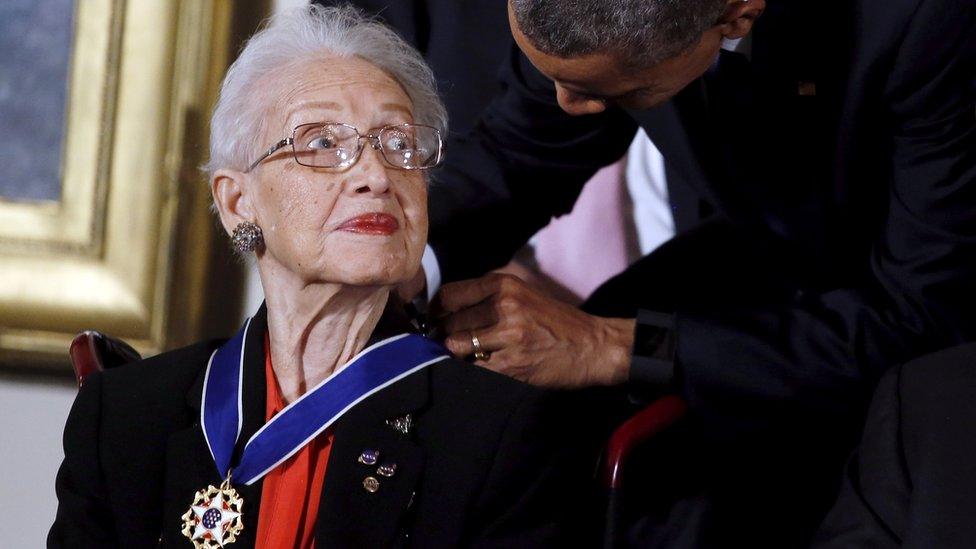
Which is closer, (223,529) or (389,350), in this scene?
Answer: (223,529)

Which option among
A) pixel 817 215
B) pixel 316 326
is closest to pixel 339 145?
pixel 316 326

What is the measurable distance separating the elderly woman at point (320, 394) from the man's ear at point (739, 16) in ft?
1.50

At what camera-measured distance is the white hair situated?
77.5 inches

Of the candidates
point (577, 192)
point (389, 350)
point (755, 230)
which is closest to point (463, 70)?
point (577, 192)

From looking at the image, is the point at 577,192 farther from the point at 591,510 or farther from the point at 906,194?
the point at 591,510

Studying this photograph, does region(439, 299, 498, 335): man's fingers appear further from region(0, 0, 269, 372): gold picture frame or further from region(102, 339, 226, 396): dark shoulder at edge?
region(0, 0, 269, 372): gold picture frame

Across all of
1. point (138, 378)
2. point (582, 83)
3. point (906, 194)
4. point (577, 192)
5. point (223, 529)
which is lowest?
point (223, 529)

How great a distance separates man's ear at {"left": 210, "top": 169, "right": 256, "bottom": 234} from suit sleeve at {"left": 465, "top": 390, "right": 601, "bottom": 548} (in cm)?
50

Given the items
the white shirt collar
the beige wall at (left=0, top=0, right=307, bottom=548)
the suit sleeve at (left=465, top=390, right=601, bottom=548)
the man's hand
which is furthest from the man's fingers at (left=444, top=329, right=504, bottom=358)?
the beige wall at (left=0, top=0, right=307, bottom=548)

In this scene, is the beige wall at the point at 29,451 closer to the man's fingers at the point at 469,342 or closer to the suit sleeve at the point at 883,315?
the man's fingers at the point at 469,342

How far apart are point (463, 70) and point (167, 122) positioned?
711 millimetres

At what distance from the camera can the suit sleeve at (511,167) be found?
2639 millimetres

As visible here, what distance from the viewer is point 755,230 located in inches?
101

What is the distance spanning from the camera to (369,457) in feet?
5.95
